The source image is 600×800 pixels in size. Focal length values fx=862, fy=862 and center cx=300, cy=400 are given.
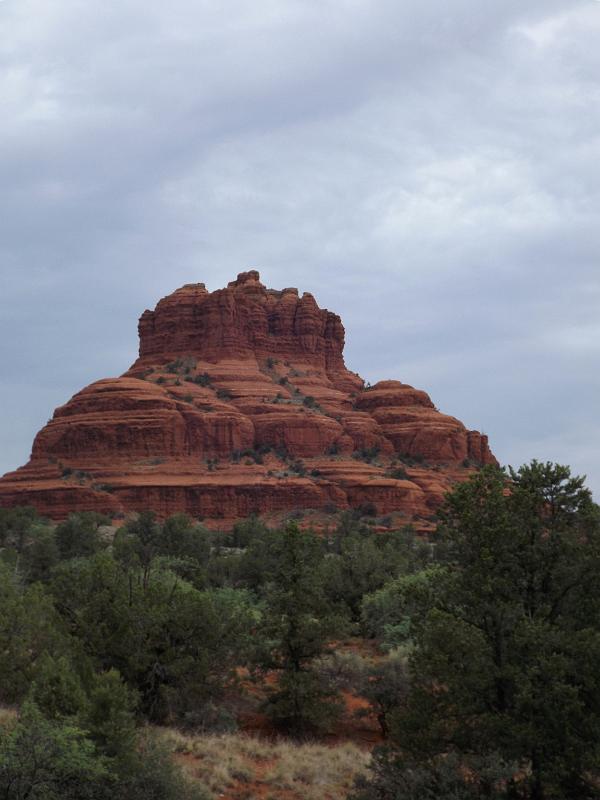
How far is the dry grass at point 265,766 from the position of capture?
16188 millimetres

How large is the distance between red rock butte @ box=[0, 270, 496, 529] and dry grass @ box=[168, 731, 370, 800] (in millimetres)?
75963

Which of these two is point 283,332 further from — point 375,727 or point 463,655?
point 463,655

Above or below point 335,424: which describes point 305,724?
below

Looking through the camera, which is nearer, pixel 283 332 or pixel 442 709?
pixel 442 709

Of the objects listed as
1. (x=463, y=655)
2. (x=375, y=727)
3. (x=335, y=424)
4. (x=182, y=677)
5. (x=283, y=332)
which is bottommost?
(x=375, y=727)

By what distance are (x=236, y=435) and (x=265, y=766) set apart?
86935 millimetres

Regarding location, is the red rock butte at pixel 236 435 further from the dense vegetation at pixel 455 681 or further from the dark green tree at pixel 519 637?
the dark green tree at pixel 519 637

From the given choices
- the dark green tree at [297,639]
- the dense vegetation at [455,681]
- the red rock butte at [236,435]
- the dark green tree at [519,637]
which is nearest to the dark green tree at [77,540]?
the red rock butte at [236,435]

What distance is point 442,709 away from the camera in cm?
1405

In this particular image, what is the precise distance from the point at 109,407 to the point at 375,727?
3404 inches

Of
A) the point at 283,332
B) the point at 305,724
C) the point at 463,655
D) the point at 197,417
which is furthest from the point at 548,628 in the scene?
the point at 283,332

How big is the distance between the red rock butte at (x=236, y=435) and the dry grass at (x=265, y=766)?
76.0 meters

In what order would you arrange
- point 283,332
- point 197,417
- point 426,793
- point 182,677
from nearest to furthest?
point 426,793 → point 182,677 → point 197,417 → point 283,332

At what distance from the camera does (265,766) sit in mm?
17719
